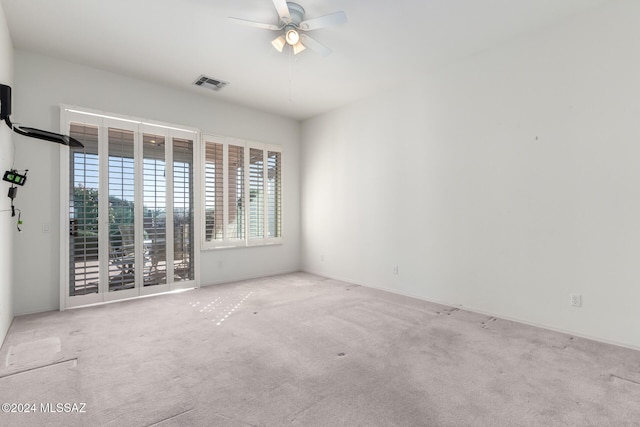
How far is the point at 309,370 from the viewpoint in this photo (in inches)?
95.0

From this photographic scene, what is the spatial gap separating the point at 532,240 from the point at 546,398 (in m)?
1.77

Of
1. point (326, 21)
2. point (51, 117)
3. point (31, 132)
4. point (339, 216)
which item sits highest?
point (326, 21)

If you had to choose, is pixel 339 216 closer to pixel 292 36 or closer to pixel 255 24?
pixel 292 36

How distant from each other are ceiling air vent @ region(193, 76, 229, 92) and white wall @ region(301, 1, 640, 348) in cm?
217

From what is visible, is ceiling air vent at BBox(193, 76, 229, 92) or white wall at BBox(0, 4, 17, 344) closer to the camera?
white wall at BBox(0, 4, 17, 344)

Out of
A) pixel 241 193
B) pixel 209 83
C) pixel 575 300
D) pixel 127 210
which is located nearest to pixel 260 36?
pixel 209 83

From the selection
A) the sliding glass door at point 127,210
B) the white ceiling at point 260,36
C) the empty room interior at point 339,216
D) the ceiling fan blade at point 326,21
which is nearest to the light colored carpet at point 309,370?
the empty room interior at point 339,216

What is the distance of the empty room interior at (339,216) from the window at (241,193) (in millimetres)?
50

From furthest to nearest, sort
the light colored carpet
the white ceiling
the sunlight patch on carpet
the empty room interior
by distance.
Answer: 1. the sunlight patch on carpet
2. the white ceiling
3. the empty room interior
4. the light colored carpet

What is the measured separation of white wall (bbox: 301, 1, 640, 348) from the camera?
2848mm

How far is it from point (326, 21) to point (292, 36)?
1.38ft

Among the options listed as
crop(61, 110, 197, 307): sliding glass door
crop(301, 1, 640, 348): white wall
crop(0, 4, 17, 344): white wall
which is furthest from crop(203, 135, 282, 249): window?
crop(0, 4, 17, 344): white wall

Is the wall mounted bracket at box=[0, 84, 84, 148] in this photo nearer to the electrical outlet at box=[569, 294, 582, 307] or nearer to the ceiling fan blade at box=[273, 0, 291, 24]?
the ceiling fan blade at box=[273, 0, 291, 24]

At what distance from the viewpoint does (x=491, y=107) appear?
12.0 ft
